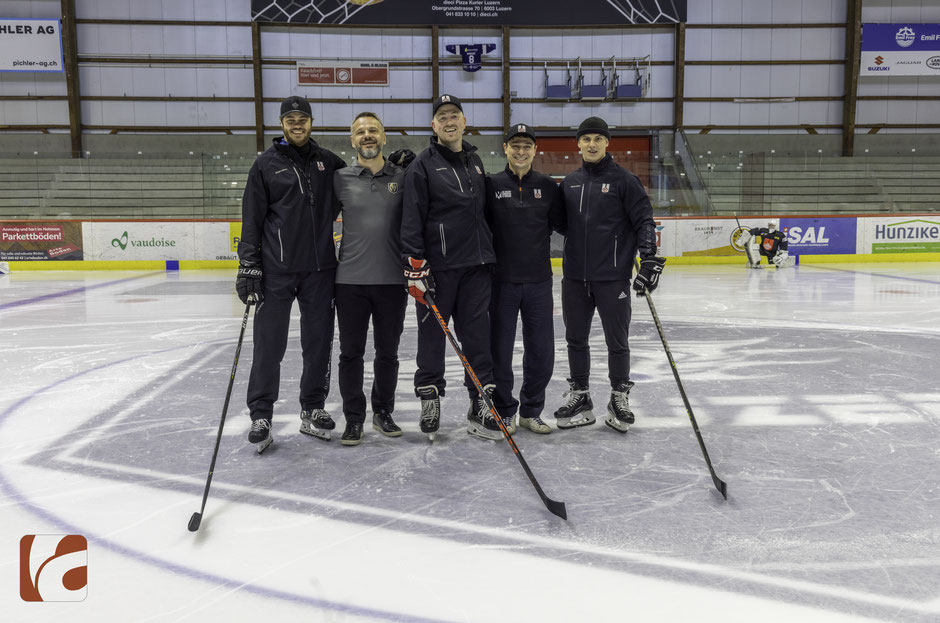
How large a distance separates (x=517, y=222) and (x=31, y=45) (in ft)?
70.4

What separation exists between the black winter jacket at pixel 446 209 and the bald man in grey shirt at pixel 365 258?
0.16 meters

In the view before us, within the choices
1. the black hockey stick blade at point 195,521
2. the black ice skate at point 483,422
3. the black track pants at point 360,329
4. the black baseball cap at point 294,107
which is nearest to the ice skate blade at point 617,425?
the black ice skate at point 483,422

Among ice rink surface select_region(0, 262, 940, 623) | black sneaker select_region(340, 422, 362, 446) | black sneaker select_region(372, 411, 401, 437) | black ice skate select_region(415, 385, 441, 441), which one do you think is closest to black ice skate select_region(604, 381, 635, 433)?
ice rink surface select_region(0, 262, 940, 623)

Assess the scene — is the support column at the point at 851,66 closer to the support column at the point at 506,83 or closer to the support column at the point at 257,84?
the support column at the point at 506,83

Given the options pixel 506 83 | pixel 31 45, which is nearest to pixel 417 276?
pixel 506 83

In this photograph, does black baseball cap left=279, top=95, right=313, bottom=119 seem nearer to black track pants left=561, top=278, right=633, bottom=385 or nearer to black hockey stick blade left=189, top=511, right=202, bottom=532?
black track pants left=561, top=278, right=633, bottom=385

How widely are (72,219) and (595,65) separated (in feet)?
48.6

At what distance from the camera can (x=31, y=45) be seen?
1986cm

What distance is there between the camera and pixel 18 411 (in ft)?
14.6

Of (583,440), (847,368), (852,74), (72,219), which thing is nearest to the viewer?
(583,440)

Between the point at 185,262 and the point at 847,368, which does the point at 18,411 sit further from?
the point at 185,262

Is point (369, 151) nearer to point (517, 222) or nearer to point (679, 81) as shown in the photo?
point (517, 222)

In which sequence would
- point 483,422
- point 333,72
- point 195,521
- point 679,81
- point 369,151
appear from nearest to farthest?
1. point 195,521
2. point 369,151
3. point 483,422
4. point 333,72
5. point 679,81

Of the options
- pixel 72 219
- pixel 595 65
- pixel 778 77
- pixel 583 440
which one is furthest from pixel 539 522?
pixel 778 77
